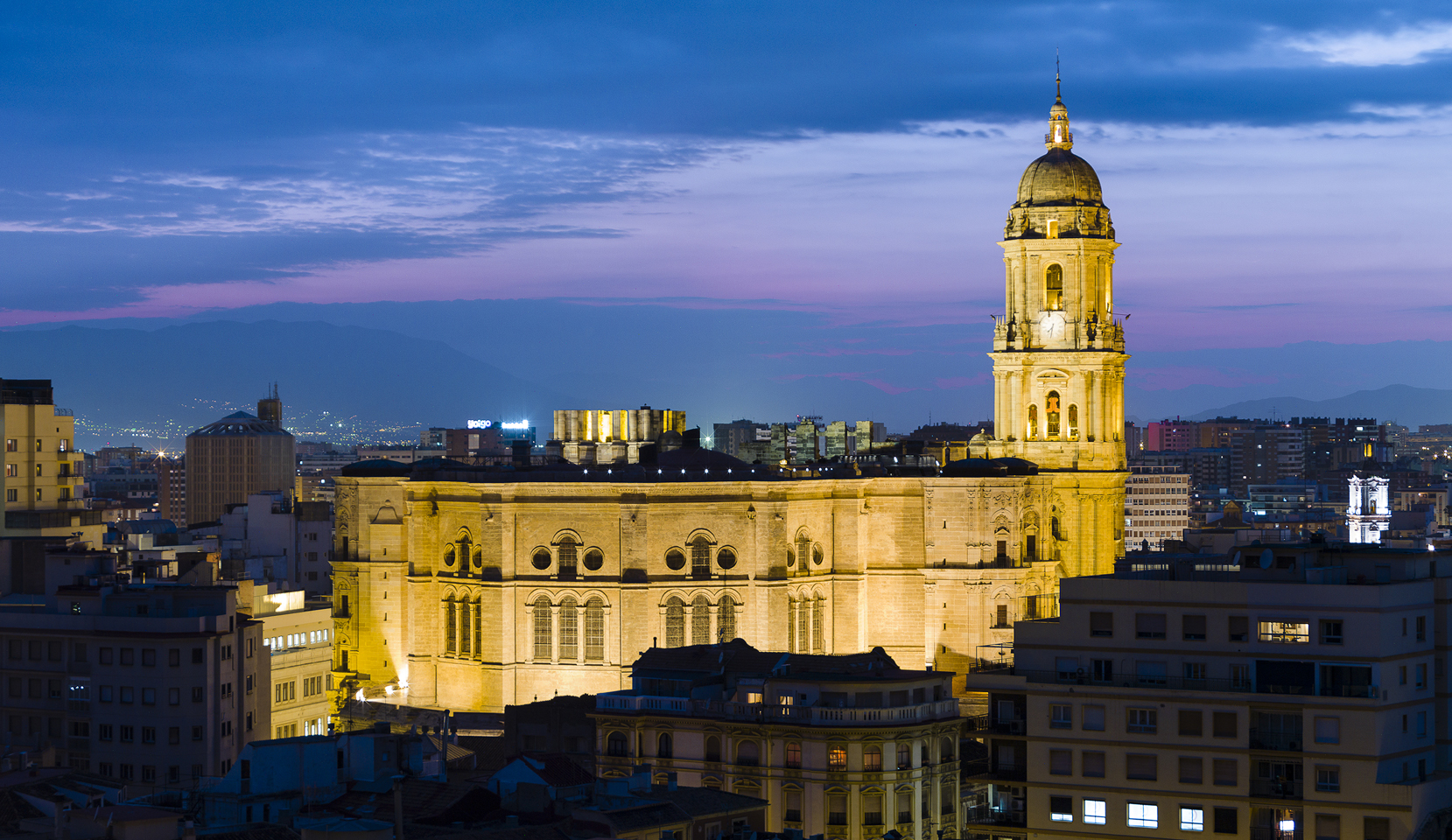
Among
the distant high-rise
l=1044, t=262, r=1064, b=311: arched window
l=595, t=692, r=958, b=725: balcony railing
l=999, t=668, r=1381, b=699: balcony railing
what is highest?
l=1044, t=262, r=1064, b=311: arched window

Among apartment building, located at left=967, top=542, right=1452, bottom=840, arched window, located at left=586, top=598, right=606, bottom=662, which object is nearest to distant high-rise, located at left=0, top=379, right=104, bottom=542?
arched window, located at left=586, top=598, right=606, bottom=662

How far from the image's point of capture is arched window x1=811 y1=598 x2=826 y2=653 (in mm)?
112312

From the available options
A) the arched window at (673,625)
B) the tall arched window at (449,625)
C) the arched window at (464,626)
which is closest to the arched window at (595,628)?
the arched window at (673,625)

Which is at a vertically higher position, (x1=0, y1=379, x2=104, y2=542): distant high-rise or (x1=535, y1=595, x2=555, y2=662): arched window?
(x1=0, y1=379, x2=104, y2=542): distant high-rise

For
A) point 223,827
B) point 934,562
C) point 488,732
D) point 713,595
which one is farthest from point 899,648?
point 223,827

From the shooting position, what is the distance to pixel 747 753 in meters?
70.6

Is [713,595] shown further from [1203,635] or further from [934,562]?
[1203,635]

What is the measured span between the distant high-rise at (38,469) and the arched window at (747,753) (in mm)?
67528

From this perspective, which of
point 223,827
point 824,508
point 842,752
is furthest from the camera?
point 824,508

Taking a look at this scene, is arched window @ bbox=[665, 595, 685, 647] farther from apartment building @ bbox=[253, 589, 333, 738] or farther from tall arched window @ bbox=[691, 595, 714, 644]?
apartment building @ bbox=[253, 589, 333, 738]

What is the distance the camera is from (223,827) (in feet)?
186

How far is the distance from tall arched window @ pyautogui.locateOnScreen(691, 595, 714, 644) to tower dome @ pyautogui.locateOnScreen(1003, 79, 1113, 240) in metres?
28.2

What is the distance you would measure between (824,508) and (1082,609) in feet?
Result: 170

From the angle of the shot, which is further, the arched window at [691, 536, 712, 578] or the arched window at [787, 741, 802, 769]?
→ the arched window at [691, 536, 712, 578]
